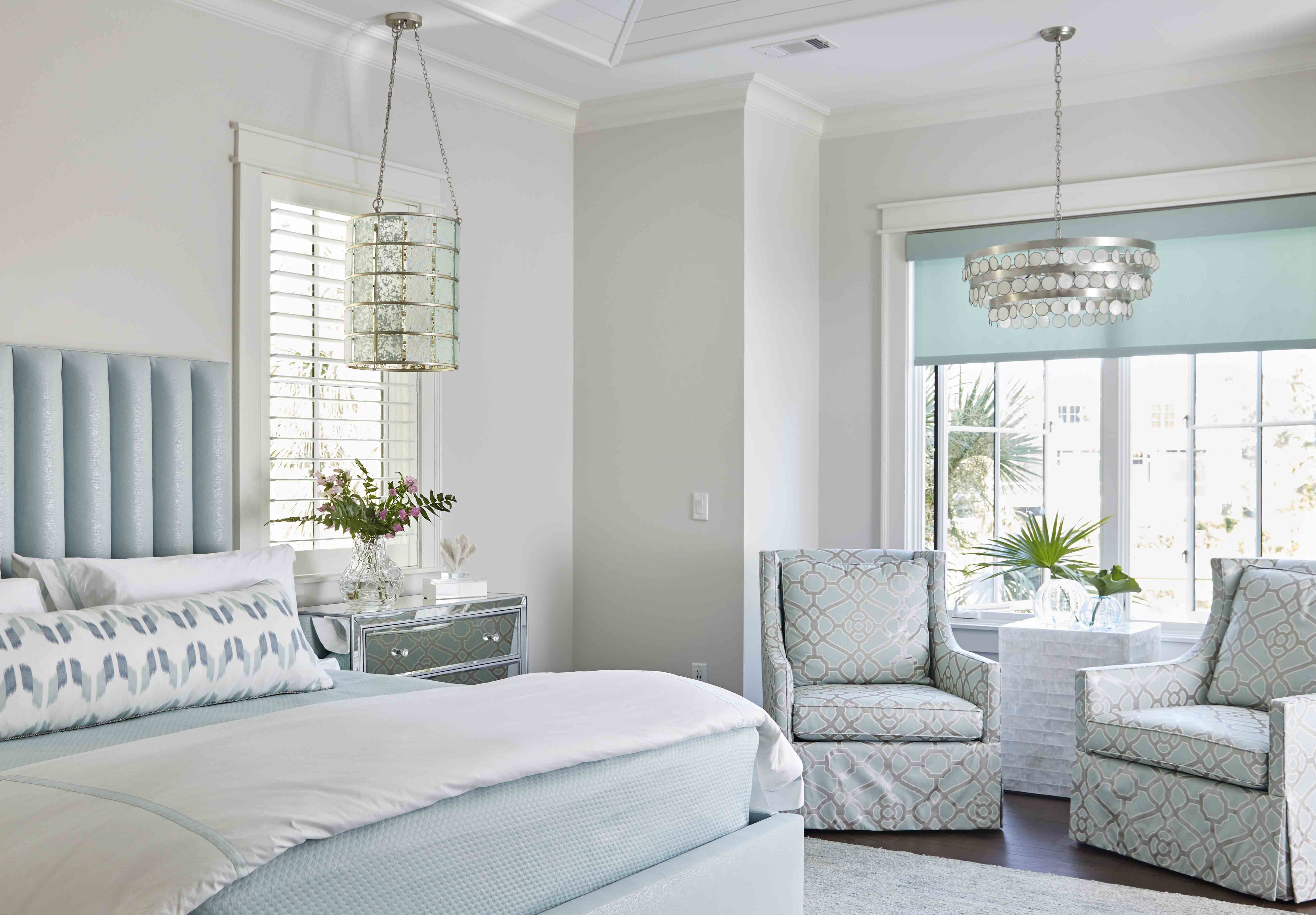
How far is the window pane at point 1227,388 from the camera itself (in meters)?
4.47

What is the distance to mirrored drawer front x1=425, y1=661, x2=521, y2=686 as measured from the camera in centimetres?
395

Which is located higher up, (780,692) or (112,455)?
(112,455)

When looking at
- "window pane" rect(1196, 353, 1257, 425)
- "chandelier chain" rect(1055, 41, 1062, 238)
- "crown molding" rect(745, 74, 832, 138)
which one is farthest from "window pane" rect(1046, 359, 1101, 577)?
"crown molding" rect(745, 74, 832, 138)

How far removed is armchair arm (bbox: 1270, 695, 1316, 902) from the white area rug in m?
0.18

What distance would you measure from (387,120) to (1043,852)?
328cm

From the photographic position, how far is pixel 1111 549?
4.67m

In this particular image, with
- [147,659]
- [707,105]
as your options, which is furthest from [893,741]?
[707,105]

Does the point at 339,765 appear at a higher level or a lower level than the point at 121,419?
lower

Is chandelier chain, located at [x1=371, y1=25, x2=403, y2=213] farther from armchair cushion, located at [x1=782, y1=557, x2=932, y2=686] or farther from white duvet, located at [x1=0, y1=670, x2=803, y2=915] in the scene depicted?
white duvet, located at [x1=0, y1=670, x2=803, y2=915]

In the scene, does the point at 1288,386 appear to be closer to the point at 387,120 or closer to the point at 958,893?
the point at 958,893

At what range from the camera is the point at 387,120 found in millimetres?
4188

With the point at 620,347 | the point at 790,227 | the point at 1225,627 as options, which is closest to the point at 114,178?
the point at 620,347

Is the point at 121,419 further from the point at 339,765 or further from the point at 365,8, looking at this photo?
the point at 339,765

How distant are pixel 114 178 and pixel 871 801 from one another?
3.00 metres
